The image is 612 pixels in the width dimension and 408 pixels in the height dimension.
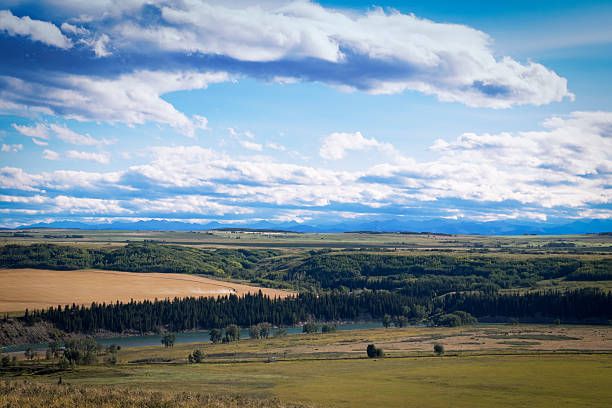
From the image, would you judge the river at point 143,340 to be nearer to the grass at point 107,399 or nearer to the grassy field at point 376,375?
the grassy field at point 376,375

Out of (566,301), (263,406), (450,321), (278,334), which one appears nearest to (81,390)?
(263,406)

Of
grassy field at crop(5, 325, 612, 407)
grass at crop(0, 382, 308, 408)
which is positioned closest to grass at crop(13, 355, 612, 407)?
grassy field at crop(5, 325, 612, 407)

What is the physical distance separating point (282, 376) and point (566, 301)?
14340cm

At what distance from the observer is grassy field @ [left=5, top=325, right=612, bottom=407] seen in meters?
71.4

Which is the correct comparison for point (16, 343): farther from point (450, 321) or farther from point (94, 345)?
point (450, 321)

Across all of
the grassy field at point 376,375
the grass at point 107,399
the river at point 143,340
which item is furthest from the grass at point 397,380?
the river at point 143,340

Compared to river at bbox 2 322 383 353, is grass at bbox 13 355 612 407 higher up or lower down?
higher up

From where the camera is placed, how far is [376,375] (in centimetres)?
9162

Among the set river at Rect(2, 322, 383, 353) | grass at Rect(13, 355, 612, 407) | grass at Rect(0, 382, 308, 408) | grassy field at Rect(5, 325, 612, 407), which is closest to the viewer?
grass at Rect(0, 382, 308, 408)

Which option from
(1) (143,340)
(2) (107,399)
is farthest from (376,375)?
(1) (143,340)

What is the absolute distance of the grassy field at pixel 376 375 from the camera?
234 ft

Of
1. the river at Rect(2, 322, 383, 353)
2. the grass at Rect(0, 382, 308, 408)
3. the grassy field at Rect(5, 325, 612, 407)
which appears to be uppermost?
the grass at Rect(0, 382, 308, 408)

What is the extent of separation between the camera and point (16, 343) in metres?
158

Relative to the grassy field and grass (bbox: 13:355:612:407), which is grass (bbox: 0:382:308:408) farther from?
grass (bbox: 13:355:612:407)
